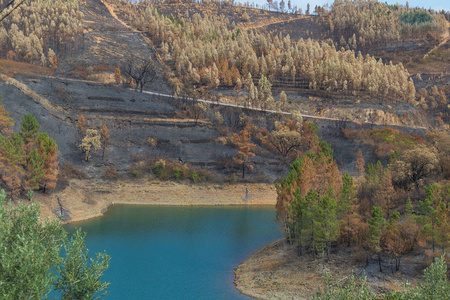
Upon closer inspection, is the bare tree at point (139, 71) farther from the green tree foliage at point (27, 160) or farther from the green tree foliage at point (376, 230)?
the green tree foliage at point (376, 230)

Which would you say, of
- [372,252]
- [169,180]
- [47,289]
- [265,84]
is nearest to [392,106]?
[265,84]

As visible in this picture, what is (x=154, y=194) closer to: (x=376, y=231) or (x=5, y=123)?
(x=5, y=123)

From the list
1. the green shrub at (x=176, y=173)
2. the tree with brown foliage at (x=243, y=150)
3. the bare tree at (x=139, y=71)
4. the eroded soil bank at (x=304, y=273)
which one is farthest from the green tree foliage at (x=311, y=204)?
the bare tree at (x=139, y=71)

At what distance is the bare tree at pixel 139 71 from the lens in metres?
125

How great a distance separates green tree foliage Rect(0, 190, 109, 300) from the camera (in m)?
16.7

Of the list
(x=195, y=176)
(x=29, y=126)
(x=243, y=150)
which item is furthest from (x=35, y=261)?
(x=243, y=150)

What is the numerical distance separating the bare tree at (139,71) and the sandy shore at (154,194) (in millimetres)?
47057

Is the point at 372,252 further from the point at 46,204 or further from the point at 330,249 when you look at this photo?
the point at 46,204

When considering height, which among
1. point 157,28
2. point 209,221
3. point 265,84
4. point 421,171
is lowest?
point 209,221

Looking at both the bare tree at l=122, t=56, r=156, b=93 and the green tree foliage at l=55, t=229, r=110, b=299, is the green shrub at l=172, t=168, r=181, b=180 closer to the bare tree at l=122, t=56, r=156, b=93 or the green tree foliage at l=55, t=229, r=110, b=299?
the bare tree at l=122, t=56, r=156, b=93

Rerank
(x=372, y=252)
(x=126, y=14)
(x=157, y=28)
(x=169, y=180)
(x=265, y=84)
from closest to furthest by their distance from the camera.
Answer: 1. (x=372, y=252)
2. (x=169, y=180)
3. (x=265, y=84)
4. (x=157, y=28)
5. (x=126, y=14)

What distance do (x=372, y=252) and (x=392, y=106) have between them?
331ft

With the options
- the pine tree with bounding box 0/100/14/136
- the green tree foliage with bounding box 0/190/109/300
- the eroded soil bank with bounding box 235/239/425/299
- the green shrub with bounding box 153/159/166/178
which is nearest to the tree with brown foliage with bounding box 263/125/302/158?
the green shrub with bounding box 153/159/166/178

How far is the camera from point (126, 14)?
199 metres
